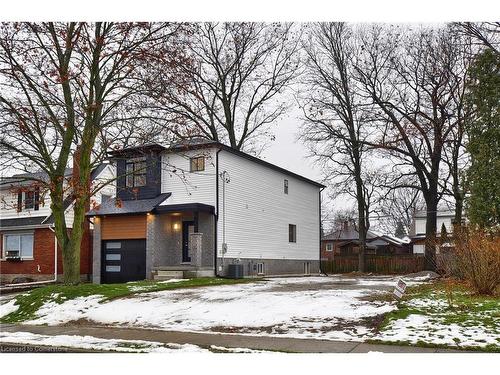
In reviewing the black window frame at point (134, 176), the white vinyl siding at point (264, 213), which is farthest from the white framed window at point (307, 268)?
the black window frame at point (134, 176)

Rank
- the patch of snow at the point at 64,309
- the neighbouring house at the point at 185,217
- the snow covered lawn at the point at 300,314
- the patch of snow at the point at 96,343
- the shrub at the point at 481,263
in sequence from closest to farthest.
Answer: the patch of snow at the point at 96,343
the snow covered lawn at the point at 300,314
the shrub at the point at 481,263
the patch of snow at the point at 64,309
the neighbouring house at the point at 185,217

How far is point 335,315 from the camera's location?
11938 mm

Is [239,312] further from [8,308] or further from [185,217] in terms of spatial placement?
[185,217]

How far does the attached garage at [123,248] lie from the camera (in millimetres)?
25141

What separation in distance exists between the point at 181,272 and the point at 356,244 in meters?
39.1

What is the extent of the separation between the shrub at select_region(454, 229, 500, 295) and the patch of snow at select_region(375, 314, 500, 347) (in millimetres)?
3795

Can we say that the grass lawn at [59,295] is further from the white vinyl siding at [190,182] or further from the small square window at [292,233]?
the small square window at [292,233]

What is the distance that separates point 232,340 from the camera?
33.1 ft

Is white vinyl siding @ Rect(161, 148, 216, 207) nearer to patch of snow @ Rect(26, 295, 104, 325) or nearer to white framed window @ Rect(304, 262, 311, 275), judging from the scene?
patch of snow @ Rect(26, 295, 104, 325)

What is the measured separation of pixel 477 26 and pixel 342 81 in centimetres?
1341

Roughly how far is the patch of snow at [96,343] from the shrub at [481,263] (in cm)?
784

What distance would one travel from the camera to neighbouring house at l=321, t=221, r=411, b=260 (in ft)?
188

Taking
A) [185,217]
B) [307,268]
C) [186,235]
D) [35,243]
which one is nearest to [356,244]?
[307,268]

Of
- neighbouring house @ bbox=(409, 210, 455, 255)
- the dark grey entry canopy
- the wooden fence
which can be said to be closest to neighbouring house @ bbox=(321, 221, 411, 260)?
neighbouring house @ bbox=(409, 210, 455, 255)
